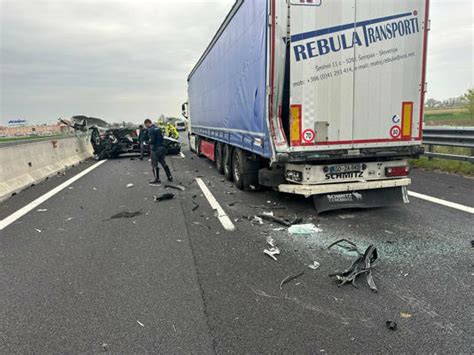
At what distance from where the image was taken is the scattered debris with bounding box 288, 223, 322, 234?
18.1ft

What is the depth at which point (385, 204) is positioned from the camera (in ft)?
21.0

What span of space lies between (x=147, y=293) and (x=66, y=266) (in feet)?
4.45

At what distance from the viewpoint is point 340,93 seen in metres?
5.92

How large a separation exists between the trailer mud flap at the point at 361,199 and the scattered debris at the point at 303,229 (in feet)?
2.02

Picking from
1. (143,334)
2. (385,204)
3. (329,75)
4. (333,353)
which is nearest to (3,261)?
(143,334)

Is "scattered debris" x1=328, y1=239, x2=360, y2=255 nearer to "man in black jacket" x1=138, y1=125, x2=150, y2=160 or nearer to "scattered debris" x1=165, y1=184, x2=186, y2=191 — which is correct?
"scattered debris" x1=165, y1=184, x2=186, y2=191

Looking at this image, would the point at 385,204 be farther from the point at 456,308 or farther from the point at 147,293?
the point at 147,293

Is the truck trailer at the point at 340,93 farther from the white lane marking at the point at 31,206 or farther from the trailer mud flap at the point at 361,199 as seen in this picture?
the white lane marking at the point at 31,206

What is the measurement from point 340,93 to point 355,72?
404mm

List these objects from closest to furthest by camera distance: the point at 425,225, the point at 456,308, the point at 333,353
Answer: the point at 333,353 < the point at 456,308 < the point at 425,225

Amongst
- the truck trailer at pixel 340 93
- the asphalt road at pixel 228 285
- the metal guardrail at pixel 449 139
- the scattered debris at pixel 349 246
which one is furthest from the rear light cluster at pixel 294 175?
the metal guardrail at pixel 449 139

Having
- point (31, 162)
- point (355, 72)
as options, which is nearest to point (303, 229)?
point (355, 72)

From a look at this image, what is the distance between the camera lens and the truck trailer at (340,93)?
5.70m

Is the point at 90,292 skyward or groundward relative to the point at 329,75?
groundward
